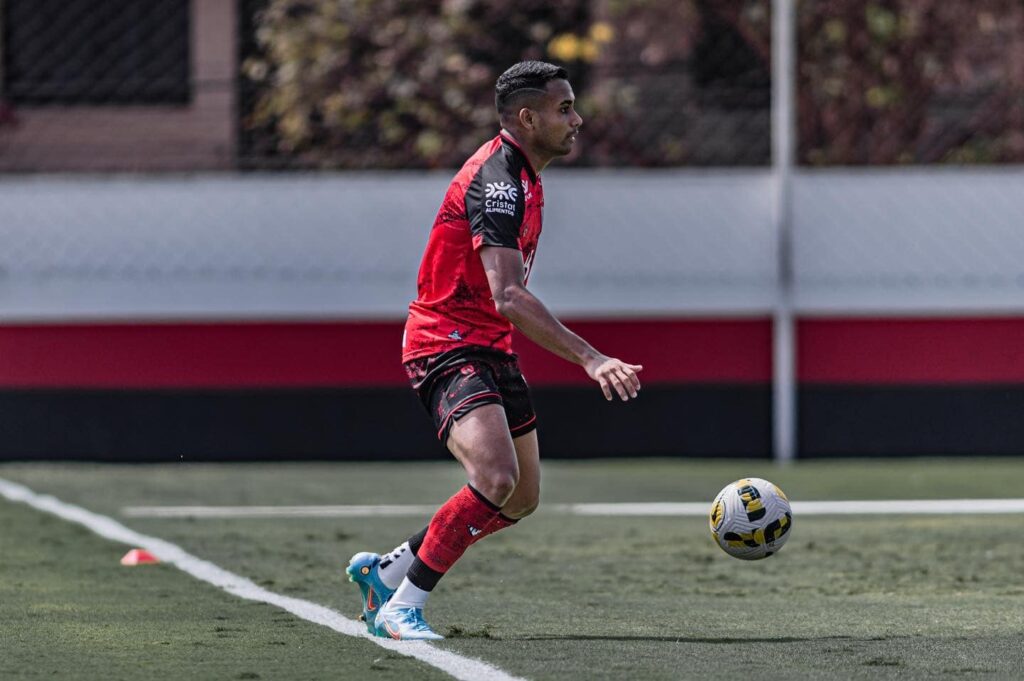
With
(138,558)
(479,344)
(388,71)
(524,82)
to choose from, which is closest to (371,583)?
(479,344)

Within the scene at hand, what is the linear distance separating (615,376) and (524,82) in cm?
126

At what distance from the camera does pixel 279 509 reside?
1288 cm

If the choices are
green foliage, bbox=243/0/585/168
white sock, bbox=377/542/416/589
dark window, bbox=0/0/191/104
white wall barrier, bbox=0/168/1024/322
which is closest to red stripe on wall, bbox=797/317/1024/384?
white wall barrier, bbox=0/168/1024/322

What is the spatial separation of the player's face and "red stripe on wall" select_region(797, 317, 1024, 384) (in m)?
9.85

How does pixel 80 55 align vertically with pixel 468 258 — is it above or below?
above

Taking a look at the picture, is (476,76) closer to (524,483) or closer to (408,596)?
(524,483)

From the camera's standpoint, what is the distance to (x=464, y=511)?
6.95 meters

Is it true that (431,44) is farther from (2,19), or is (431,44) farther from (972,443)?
(972,443)

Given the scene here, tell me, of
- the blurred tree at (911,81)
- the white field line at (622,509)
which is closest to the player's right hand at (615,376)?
the white field line at (622,509)

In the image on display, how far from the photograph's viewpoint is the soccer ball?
7812mm

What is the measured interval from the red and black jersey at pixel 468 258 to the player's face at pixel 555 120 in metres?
0.11

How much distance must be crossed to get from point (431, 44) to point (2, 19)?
12.6 feet

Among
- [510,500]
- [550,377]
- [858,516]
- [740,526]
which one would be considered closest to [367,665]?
[510,500]

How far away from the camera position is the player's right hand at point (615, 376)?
21.1 feet
